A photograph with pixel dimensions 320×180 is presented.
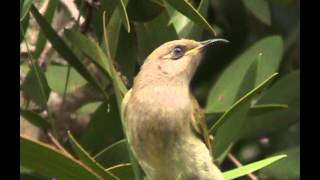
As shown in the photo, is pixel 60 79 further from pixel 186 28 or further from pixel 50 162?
pixel 50 162

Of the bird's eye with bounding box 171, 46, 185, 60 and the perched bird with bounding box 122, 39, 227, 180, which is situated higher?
the bird's eye with bounding box 171, 46, 185, 60

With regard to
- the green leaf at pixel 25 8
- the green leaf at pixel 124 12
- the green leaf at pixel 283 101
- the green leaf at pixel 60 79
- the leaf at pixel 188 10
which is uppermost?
the green leaf at pixel 25 8

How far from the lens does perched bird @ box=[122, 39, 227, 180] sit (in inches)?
99.3

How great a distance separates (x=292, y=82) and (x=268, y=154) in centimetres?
64

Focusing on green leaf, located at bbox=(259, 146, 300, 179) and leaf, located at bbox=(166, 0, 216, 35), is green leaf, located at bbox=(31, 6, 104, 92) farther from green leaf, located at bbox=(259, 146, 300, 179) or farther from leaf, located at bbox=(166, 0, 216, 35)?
green leaf, located at bbox=(259, 146, 300, 179)

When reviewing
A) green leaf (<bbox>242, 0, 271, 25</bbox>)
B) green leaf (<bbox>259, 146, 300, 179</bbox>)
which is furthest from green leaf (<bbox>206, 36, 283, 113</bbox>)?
green leaf (<bbox>259, 146, 300, 179</bbox>)

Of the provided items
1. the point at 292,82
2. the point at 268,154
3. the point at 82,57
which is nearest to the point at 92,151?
the point at 82,57

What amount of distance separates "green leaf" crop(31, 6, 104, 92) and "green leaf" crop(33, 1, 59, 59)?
0.19m

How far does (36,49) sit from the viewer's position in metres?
3.09

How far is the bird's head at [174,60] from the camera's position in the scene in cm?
274

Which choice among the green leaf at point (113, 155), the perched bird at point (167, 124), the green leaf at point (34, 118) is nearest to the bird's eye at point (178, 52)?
the perched bird at point (167, 124)

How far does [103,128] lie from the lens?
118 inches

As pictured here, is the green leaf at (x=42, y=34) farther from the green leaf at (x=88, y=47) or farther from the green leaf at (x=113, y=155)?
the green leaf at (x=113, y=155)

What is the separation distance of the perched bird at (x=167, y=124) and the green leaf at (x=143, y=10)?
106 millimetres
